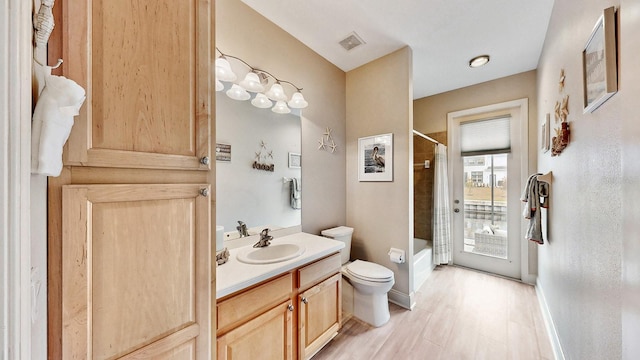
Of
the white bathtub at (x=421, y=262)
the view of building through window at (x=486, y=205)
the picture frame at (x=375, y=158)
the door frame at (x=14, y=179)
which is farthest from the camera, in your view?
the view of building through window at (x=486, y=205)

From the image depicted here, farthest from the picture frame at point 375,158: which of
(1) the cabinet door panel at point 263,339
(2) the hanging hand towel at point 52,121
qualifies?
(2) the hanging hand towel at point 52,121

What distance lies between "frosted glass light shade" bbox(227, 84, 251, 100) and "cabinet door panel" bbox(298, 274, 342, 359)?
4.76 ft

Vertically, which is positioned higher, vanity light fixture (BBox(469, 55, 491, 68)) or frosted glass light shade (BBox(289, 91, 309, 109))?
vanity light fixture (BBox(469, 55, 491, 68))

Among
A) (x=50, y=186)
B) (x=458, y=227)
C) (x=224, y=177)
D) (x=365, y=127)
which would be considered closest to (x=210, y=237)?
(x=50, y=186)

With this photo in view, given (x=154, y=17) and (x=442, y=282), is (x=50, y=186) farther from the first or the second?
(x=442, y=282)

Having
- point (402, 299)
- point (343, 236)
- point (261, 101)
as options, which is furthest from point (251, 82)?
point (402, 299)

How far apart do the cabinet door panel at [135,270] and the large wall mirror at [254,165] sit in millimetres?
727

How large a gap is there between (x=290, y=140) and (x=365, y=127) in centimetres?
95

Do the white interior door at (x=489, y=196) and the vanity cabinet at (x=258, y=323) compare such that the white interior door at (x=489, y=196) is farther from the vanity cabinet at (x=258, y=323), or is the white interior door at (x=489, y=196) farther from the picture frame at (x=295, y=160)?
the vanity cabinet at (x=258, y=323)

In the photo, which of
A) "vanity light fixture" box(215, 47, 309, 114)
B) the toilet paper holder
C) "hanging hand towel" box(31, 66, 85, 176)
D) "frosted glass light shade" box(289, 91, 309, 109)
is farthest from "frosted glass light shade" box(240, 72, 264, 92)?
the toilet paper holder

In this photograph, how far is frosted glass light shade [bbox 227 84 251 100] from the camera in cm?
159

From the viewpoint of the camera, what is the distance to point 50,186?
0.60 metres

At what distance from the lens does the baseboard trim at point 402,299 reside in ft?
7.25

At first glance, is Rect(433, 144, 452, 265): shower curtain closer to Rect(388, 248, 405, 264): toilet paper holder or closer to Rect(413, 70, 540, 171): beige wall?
Rect(413, 70, 540, 171): beige wall
